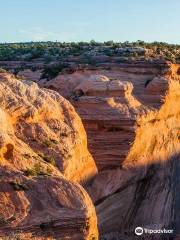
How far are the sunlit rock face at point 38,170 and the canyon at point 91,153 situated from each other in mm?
24

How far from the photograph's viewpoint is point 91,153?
23.3 metres

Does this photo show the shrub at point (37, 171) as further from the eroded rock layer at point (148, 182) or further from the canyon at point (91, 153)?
the eroded rock layer at point (148, 182)

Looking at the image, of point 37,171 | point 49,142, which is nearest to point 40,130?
point 49,142

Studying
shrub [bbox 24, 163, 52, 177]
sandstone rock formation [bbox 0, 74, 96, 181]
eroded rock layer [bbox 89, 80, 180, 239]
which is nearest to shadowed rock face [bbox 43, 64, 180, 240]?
eroded rock layer [bbox 89, 80, 180, 239]

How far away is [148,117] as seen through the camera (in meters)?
26.5

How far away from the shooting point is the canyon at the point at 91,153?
502 inches

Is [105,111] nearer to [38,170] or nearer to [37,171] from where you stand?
[38,170]

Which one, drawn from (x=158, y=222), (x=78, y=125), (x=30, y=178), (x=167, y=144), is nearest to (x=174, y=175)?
(x=167, y=144)

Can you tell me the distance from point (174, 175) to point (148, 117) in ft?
20.4

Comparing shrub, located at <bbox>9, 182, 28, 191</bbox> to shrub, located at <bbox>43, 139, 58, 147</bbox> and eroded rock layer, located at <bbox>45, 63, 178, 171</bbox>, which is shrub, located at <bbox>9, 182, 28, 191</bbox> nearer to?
shrub, located at <bbox>43, 139, 58, 147</bbox>

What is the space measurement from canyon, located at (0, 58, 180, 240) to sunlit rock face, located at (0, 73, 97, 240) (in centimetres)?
2

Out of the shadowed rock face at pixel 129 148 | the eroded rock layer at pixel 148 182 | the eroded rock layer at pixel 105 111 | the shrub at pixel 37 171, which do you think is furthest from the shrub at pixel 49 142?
the eroded rock layer at pixel 105 111

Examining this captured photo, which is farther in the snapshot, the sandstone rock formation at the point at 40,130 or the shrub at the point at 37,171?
the sandstone rock formation at the point at 40,130

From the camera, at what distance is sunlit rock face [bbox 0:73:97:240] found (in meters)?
12.4
